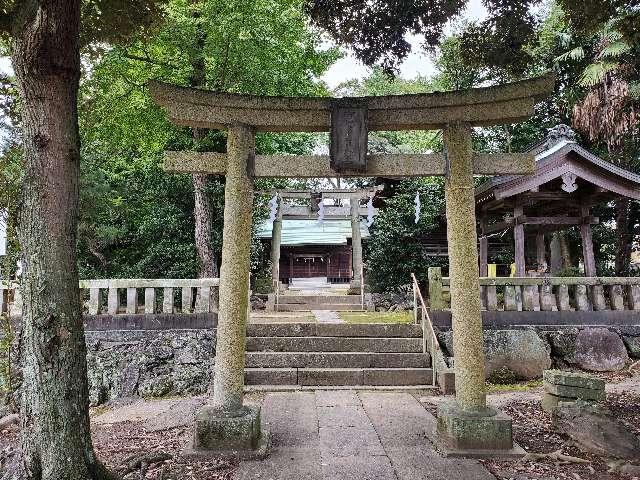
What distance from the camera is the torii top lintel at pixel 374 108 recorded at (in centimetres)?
477

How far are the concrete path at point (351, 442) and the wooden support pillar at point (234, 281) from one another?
786 millimetres

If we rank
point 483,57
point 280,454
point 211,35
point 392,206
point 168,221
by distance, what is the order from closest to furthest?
1. point 280,454
2. point 483,57
3. point 211,35
4. point 168,221
5. point 392,206

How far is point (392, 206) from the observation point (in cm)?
1513

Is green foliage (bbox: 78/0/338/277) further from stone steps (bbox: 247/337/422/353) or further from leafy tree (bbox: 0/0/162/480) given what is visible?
leafy tree (bbox: 0/0/162/480)

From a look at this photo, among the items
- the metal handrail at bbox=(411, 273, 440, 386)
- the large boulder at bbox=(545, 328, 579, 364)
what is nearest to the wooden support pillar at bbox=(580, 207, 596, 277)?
the large boulder at bbox=(545, 328, 579, 364)

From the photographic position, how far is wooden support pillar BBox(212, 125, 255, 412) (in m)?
4.61

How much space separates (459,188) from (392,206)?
34.0 feet

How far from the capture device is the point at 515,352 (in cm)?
816

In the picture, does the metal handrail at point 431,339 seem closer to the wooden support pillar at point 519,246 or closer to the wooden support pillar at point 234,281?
the wooden support pillar at point 519,246

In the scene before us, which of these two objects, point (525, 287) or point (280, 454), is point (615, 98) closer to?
point (525, 287)

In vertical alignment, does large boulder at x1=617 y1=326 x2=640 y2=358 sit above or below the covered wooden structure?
below

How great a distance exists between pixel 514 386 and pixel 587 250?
160 inches

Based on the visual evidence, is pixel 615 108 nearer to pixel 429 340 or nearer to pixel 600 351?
pixel 600 351

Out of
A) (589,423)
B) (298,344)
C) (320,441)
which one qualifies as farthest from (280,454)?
(298,344)
